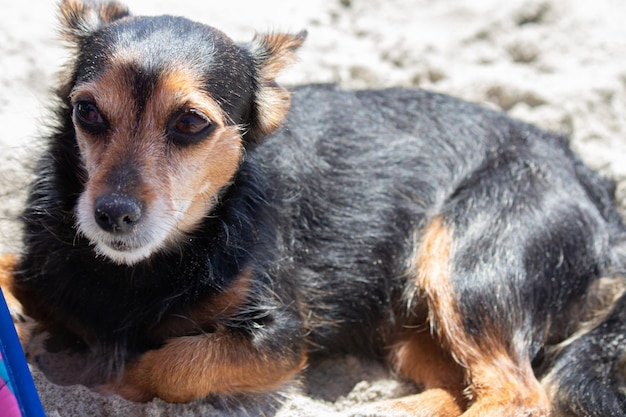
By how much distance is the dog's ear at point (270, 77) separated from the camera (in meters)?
4.43

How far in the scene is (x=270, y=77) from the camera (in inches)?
179

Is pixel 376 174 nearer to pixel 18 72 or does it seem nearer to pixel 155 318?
pixel 155 318

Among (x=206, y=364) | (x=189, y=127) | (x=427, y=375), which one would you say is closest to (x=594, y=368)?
(x=427, y=375)

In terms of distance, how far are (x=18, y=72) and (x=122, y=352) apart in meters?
2.61

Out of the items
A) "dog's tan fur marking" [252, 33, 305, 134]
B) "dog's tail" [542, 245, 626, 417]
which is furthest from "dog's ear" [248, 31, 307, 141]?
"dog's tail" [542, 245, 626, 417]

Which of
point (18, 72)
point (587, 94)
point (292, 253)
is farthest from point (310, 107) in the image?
point (587, 94)

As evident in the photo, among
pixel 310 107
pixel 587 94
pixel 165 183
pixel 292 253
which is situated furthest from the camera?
pixel 587 94

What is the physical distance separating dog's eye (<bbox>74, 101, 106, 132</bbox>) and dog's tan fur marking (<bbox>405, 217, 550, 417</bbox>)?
2067 millimetres

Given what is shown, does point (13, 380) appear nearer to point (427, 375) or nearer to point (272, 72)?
point (272, 72)

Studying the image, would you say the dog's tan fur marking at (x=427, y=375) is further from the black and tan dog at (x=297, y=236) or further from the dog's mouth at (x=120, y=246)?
the dog's mouth at (x=120, y=246)

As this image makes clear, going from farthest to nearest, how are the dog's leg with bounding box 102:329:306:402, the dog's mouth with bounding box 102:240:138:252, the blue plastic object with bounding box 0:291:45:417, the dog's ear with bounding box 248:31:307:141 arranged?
the dog's ear with bounding box 248:31:307:141, the dog's leg with bounding box 102:329:306:402, the dog's mouth with bounding box 102:240:138:252, the blue plastic object with bounding box 0:291:45:417

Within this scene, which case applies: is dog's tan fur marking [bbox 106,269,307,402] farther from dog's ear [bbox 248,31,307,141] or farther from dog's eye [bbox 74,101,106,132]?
dog's eye [bbox 74,101,106,132]

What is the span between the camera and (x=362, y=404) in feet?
16.0

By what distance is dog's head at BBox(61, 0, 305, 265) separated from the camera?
12.4ft
